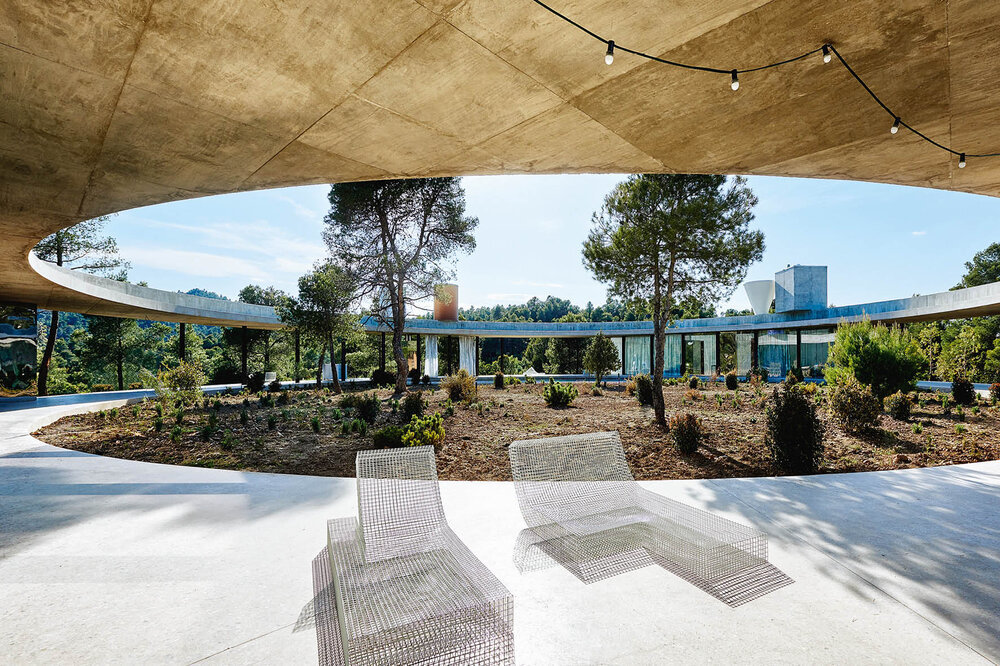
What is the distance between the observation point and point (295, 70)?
287 centimetres

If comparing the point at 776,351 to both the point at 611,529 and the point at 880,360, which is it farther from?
the point at 611,529

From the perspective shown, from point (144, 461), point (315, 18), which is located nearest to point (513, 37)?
point (315, 18)

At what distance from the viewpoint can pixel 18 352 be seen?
13.6 m

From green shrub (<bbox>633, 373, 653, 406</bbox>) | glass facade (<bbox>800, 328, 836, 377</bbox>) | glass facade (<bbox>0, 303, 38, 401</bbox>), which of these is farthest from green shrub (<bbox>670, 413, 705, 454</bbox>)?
glass facade (<bbox>800, 328, 836, 377</bbox>)

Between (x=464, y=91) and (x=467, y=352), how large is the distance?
Result: 2833 cm

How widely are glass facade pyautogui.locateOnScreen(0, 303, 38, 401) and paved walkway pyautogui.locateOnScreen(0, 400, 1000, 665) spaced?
12416 millimetres

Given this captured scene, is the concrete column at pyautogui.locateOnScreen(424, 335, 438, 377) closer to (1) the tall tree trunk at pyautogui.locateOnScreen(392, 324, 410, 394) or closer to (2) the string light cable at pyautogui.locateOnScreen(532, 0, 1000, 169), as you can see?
(1) the tall tree trunk at pyautogui.locateOnScreen(392, 324, 410, 394)

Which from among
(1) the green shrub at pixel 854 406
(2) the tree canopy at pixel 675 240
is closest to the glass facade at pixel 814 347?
(2) the tree canopy at pixel 675 240

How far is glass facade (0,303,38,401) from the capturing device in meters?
13.3

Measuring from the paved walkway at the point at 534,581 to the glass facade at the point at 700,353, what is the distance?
86.6 feet

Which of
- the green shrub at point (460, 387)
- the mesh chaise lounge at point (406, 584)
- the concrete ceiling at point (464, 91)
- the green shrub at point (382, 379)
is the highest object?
the concrete ceiling at point (464, 91)

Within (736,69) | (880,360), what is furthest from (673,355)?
(736,69)

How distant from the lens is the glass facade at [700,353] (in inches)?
1184

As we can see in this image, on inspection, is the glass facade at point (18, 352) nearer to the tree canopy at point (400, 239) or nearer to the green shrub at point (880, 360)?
the tree canopy at point (400, 239)
